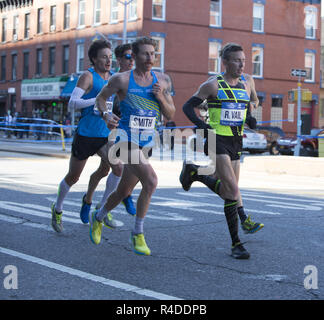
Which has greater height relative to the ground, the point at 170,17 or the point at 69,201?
the point at 170,17

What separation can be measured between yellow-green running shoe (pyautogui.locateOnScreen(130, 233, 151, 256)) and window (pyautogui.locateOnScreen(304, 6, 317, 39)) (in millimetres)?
40937

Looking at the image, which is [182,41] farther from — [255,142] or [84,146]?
[84,146]

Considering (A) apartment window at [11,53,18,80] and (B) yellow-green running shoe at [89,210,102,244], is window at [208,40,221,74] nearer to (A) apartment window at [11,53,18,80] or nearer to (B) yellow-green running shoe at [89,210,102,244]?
(A) apartment window at [11,53,18,80]

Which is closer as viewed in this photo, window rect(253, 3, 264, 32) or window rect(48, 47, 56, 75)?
window rect(253, 3, 264, 32)

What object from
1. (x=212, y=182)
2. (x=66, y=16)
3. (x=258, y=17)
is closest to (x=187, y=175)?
(x=212, y=182)

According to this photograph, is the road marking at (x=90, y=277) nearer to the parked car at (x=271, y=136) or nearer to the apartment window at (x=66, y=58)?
the parked car at (x=271, y=136)

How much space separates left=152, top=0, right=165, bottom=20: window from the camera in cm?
3872

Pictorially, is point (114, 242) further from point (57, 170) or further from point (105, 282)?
point (57, 170)

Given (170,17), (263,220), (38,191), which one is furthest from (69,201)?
(170,17)

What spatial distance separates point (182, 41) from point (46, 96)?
11100 millimetres

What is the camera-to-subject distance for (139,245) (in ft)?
19.7

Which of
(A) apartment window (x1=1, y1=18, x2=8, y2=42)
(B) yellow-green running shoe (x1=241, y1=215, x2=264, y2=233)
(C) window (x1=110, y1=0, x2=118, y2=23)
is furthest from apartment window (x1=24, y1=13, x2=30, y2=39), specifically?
(B) yellow-green running shoe (x1=241, y1=215, x2=264, y2=233)
